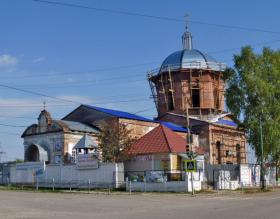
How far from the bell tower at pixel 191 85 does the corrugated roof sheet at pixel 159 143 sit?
16.9 metres

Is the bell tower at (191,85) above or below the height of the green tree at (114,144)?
above

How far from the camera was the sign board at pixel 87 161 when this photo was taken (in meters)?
44.5

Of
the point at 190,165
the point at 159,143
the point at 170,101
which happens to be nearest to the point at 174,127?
the point at 170,101

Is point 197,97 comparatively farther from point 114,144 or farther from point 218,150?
point 114,144

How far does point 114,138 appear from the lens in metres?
48.0

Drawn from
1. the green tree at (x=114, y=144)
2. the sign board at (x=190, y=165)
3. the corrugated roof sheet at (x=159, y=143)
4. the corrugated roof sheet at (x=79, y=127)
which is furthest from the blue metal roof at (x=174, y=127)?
the sign board at (x=190, y=165)

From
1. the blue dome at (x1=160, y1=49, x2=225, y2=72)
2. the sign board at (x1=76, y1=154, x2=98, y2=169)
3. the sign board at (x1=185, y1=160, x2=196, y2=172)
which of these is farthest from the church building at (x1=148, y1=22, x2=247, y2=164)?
the sign board at (x1=185, y1=160, x2=196, y2=172)

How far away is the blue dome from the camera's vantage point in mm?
68188

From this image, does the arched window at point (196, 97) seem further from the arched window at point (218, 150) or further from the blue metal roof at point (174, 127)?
the arched window at point (218, 150)

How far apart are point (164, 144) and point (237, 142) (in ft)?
73.5

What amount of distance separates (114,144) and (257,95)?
589 inches

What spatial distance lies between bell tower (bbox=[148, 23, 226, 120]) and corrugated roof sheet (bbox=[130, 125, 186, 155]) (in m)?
16.9

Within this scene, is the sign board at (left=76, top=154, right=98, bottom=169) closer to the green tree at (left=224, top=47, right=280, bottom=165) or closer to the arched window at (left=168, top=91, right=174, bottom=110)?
the green tree at (left=224, top=47, right=280, bottom=165)

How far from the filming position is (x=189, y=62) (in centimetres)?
6844
